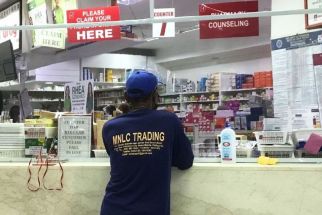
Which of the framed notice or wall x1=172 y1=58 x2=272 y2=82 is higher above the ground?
wall x1=172 y1=58 x2=272 y2=82

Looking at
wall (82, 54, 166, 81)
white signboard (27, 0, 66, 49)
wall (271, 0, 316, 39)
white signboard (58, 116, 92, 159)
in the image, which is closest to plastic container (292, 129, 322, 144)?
white signboard (58, 116, 92, 159)

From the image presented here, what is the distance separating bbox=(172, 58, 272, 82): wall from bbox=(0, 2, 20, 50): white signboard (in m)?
7.21

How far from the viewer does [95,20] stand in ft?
17.1

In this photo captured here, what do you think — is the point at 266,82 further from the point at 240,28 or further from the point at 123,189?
the point at 123,189

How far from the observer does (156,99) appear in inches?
96.3

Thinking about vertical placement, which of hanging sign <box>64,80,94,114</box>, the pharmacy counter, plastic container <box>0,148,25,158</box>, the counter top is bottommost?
the pharmacy counter

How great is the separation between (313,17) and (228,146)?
2.27m

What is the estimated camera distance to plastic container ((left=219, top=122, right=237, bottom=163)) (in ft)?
8.80

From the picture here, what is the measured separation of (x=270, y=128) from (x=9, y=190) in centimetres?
195

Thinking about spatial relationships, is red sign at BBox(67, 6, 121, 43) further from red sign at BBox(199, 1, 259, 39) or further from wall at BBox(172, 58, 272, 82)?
wall at BBox(172, 58, 272, 82)

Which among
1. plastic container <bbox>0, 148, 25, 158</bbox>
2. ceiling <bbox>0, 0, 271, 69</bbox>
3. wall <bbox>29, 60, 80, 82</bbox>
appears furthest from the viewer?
wall <bbox>29, 60, 80, 82</bbox>

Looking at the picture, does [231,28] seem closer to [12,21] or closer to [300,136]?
[300,136]

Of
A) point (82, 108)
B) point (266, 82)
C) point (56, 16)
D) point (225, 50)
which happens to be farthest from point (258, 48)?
point (82, 108)

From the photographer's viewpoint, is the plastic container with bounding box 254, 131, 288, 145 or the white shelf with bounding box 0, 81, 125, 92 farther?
the white shelf with bounding box 0, 81, 125, 92
